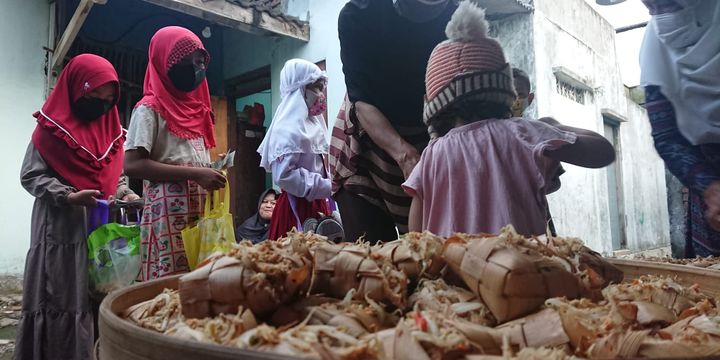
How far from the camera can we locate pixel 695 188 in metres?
1.79

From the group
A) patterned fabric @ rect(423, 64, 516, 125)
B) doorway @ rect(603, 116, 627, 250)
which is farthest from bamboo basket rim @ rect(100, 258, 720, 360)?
doorway @ rect(603, 116, 627, 250)

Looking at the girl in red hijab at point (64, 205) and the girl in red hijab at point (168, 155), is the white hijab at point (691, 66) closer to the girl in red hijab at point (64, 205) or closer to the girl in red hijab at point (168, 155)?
the girl in red hijab at point (168, 155)

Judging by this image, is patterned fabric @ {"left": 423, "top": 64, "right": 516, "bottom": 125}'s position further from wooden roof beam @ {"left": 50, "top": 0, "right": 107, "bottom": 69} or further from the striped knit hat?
wooden roof beam @ {"left": 50, "top": 0, "right": 107, "bottom": 69}

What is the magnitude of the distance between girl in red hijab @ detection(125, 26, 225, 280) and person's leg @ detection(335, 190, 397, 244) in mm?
889

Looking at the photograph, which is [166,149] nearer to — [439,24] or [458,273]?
[439,24]

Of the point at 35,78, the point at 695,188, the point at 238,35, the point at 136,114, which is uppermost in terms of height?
the point at 238,35

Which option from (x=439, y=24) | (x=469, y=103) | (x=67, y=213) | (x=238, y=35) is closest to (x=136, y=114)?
(x=67, y=213)

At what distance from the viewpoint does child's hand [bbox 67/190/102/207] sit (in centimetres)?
279

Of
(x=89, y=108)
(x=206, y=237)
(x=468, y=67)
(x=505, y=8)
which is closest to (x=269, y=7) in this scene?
(x=505, y=8)

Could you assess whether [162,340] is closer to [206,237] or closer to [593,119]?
[206,237]

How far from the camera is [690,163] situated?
1804 mm

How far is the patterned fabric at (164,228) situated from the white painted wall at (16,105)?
3.52 m

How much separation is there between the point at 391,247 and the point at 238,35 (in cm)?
646

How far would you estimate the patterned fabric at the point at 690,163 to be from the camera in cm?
178
